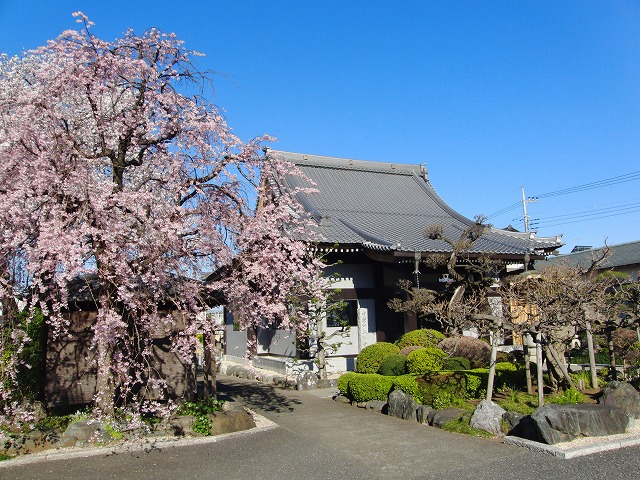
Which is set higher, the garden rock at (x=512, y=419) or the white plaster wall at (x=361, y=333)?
the white plaster wall at (x=361, y=333)

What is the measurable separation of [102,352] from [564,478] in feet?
22.3

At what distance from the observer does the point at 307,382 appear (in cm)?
1443

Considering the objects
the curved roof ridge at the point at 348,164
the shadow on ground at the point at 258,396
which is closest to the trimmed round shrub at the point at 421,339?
the shadow on ground at the point at 258,396

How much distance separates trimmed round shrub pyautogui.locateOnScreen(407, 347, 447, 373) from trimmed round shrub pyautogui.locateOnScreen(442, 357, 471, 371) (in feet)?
0.52

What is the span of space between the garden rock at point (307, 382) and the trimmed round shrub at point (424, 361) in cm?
326

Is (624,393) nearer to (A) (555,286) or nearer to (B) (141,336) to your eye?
(A) (555,286)

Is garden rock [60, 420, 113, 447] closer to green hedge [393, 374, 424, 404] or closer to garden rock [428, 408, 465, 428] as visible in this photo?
garden rock [428, 408, 465, 428]

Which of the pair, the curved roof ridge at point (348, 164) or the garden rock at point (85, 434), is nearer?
the garden rock at point (85, 434)

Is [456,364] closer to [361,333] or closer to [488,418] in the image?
[488,418]

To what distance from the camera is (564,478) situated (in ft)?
20.6

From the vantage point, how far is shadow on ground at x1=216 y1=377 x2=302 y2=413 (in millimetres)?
12016

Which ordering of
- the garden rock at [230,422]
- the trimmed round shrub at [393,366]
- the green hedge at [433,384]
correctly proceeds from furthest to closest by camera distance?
the trimmed round shrub at [393,366], the green hedge at [433,384], the garden rock at [230,422]

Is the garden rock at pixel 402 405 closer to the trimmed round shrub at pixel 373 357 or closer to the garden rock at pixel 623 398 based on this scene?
the trimmed round shrub at pixel 373 357

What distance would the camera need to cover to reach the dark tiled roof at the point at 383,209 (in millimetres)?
16609
